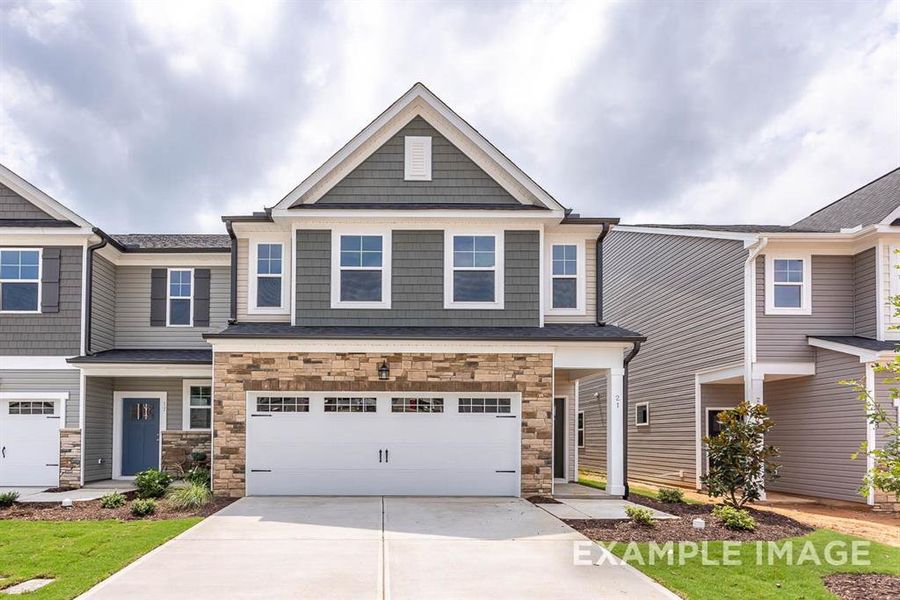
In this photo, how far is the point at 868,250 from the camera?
50.8 ft

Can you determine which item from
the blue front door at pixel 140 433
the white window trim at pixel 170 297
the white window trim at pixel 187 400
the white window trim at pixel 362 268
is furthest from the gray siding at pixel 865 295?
the blue front door at pixel 140 433

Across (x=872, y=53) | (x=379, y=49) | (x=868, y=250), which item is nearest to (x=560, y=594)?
(x=379, y=49)

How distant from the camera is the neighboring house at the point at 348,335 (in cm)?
1389

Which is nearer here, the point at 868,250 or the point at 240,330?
the point at 240,330

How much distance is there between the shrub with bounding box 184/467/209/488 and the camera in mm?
13891

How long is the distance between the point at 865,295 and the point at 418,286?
945cm

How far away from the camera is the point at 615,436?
46.9ft

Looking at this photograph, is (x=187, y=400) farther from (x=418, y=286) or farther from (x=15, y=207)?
(x=418, y=286)

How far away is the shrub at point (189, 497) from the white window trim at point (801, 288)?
11.9m

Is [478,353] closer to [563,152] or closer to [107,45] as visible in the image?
[563,152]

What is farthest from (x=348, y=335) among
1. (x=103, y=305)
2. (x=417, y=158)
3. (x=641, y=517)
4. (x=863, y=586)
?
(x=863, y=586)

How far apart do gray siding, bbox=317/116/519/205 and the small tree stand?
604cm

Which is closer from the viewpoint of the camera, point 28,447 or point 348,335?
point 348,335

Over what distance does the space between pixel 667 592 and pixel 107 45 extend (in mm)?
15347
